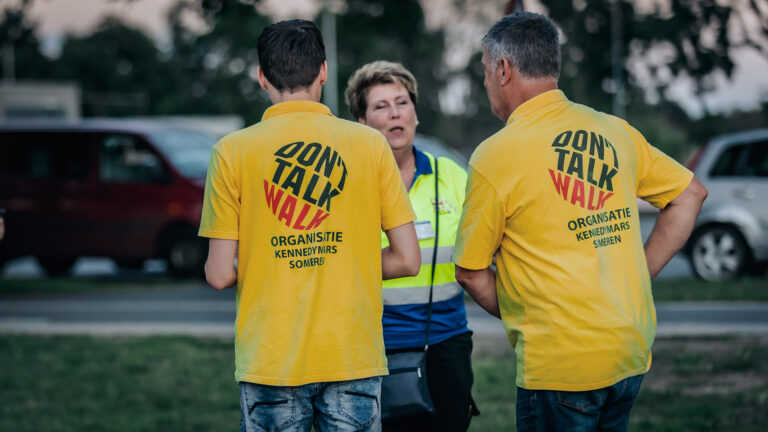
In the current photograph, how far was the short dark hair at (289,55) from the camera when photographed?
107 inches

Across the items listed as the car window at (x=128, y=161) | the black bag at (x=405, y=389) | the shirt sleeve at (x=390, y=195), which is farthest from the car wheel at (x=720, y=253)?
the shirt sleeve at (x=390, y=195)

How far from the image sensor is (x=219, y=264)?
2.69 meters

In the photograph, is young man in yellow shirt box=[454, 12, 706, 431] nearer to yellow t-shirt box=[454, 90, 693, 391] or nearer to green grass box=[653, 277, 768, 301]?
yellow t-shirt box=[454, 90, 693, 391]

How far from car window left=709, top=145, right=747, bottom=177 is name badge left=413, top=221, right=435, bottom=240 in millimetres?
8713

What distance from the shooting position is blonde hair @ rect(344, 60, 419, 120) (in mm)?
3762

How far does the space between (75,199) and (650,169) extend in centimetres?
1068

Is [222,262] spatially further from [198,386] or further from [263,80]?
[198,386]

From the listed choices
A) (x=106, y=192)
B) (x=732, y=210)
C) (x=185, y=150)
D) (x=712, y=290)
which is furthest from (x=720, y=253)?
(x=106, y=192)

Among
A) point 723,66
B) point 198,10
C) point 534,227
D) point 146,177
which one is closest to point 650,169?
point 534,227

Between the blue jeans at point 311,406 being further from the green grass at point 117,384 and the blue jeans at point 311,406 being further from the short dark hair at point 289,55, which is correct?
the green grass at point 117,384

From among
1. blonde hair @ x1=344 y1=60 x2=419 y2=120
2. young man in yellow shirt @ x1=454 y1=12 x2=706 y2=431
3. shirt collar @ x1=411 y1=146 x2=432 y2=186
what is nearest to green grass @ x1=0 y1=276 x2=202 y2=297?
blonde hair @ x1=344 y1=60 x2=419 y2=120

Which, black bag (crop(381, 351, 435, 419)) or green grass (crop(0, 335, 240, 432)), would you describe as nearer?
black bag (crop(381, 351, 435, 419))

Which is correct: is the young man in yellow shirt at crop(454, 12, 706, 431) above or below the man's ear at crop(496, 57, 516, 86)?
below

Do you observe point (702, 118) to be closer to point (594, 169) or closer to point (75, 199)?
point (594, 169)
